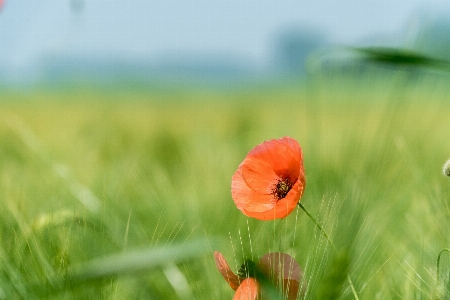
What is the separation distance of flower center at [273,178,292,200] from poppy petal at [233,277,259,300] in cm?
8

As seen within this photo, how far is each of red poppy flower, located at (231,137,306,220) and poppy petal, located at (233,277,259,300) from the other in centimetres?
7

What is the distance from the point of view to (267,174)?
38 cm

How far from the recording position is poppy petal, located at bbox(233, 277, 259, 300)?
0.30 m

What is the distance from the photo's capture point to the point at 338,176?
0.31 m

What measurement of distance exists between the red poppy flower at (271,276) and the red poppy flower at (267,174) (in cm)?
5

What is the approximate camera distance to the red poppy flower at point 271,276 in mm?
303

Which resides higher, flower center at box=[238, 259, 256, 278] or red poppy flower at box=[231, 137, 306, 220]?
red poppy flower at box=[231, 137, 306, 220]

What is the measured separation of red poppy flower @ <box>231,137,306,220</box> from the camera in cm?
38

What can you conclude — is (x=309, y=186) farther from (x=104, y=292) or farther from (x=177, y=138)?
(x=177, y=138)

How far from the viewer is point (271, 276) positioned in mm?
311

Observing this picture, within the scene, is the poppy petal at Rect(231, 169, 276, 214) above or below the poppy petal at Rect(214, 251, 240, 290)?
above

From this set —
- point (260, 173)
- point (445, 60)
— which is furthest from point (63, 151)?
point (445, 60)

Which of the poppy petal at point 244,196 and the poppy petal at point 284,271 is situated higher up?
the poppy petal at point 244,196

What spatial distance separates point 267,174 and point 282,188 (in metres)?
0.01
